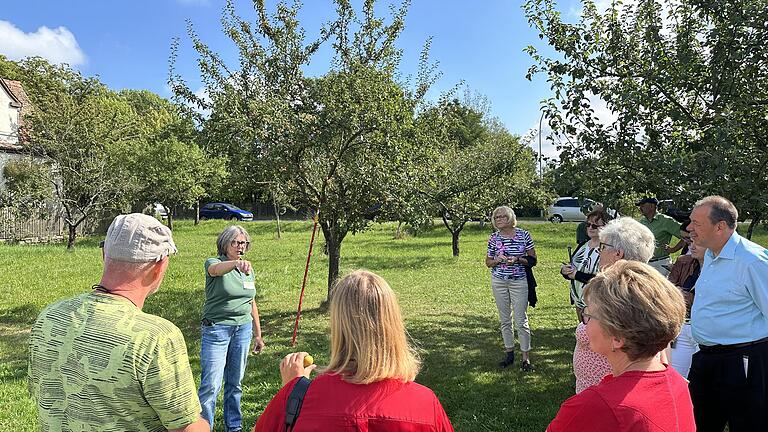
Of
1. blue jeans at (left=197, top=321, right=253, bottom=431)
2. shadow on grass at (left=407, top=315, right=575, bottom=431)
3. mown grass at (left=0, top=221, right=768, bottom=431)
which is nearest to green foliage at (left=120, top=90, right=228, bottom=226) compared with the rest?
mown grass at (left=0, top=221, right=768, bottom=431)

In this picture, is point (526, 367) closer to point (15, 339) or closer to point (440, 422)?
point (440, 422)

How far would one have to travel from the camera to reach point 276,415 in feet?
6.23

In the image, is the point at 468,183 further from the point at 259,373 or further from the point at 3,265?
→ the point at 3,265

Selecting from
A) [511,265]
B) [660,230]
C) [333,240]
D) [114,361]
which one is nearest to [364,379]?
[114,361]

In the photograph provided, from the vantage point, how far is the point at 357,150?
8367mm

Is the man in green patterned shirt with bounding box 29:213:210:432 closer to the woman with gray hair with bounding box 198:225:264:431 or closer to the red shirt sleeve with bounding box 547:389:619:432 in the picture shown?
the red shirt sleeve with bounding box 547:389:619:432

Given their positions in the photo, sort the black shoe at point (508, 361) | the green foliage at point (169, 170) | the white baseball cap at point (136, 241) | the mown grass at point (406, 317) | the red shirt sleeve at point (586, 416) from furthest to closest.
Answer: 1. the green foliage at point (169, 170)
2. the black shoe at point (508, 361)
3. the mown grass at point (406, 317)
4. the white baseball cap at point (136, 241)
5. the red shirt sleeve at point (586, 416)

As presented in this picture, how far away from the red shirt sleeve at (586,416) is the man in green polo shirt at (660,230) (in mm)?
5468

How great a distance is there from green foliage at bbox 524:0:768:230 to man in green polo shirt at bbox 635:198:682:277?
1.23m

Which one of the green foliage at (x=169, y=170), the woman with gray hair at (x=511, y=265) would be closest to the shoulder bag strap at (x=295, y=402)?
the woman with gray hair at (x=511, y=265)

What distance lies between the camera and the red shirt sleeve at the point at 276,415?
74.1 inches

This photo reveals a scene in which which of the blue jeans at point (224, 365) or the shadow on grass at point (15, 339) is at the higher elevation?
the blue jeans at point (224, 365)

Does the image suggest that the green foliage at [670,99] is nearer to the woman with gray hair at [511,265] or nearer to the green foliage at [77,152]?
the woman with gray hair at [511,265]

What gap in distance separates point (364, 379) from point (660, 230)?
607 cm
